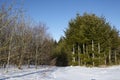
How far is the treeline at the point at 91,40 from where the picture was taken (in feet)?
143

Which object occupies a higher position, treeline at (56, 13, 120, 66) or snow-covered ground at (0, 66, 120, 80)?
treeline at (56, 13, 120, 66)

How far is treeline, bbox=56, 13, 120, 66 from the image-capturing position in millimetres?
43688

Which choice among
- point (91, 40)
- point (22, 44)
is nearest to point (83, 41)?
point (91, 40)

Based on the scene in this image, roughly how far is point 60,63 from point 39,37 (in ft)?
59.0

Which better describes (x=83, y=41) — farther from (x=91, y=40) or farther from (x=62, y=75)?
(x=62, y=75)

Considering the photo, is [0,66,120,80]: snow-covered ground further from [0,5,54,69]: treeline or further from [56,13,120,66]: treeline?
[56,13,120,66]: treeline

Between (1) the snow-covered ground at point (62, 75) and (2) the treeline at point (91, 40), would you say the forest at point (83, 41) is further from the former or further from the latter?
(1) the snow-covered ground at point (62, 75)

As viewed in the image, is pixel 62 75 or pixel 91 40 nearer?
pixel 62 75

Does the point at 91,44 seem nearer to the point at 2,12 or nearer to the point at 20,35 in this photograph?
the point at 20,35

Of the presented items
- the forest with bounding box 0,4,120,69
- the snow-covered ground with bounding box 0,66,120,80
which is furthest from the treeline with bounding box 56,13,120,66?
the snow-covered ground with bounding box 0,66,120,80

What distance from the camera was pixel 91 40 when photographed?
44531 millimetres

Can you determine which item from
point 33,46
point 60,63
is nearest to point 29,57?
point 33,46

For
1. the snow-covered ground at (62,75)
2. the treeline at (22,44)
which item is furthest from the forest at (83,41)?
the snow-covered ground at (62,75)

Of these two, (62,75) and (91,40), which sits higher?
(91,40)
